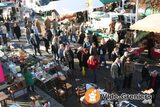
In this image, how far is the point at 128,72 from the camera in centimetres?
1323

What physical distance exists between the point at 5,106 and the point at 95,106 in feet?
11.9

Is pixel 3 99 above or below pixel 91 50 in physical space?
below

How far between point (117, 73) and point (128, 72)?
0.48 metres

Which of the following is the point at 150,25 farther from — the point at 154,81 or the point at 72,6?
the point at 72,6

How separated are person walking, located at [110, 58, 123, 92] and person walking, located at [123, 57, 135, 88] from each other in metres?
0.21

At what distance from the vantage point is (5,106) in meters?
12.7

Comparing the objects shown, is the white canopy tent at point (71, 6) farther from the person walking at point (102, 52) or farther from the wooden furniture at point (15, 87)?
the wooden furniture at point (15, 87)

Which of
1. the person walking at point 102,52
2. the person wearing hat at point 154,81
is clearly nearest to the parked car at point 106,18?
the person walking at point 102,52

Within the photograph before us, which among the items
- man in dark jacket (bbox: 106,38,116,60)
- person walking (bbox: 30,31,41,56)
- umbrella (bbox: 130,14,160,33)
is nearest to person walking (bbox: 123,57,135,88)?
man in dark jacket (bbox: 106,38,116,60)

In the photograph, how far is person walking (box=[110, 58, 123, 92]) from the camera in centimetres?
1293

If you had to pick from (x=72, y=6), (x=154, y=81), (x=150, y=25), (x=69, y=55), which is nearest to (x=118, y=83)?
(x=154, y=81)

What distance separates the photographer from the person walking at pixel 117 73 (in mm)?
12927

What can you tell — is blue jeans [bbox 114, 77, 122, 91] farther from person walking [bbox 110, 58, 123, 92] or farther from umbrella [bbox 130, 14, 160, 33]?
umbrella [bbox 130, 14, 160, 33]

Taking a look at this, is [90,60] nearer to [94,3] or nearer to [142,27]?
[142,27]
